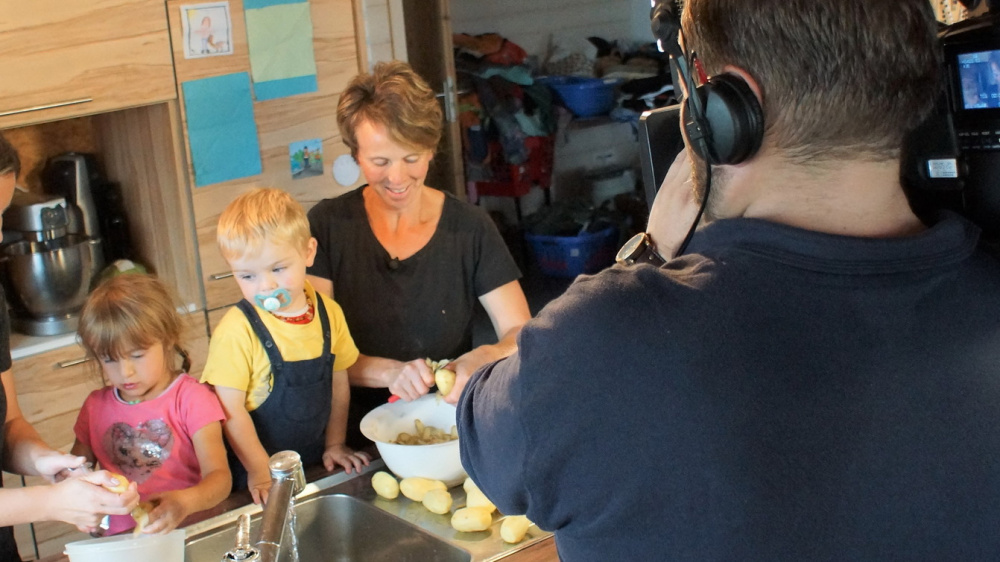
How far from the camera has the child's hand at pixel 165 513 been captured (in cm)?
134

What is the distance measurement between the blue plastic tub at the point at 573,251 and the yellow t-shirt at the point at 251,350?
8.72 feet

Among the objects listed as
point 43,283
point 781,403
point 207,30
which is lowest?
point 43,283

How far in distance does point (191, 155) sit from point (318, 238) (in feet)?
2.44

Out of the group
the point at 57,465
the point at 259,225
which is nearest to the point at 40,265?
the point at 259,225

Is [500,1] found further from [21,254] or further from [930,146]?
[930,146]

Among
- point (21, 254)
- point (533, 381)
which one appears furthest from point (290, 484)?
point (21, 254)

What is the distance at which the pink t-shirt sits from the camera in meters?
1.62

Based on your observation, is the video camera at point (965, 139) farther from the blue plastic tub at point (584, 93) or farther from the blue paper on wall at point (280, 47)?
the blue plastic tub at point (584, 93)

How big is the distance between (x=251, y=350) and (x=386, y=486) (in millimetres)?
334

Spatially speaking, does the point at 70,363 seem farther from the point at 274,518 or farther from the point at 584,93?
the point at 584,93

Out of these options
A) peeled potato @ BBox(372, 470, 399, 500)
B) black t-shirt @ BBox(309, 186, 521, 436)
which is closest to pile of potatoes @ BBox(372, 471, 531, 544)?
peeled potato @ BBox(372, 470, 399, 500)

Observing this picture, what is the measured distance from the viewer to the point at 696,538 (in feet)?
2.59

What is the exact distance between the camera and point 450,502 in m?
1.45

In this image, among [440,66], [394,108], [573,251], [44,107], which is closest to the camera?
[394,108]
